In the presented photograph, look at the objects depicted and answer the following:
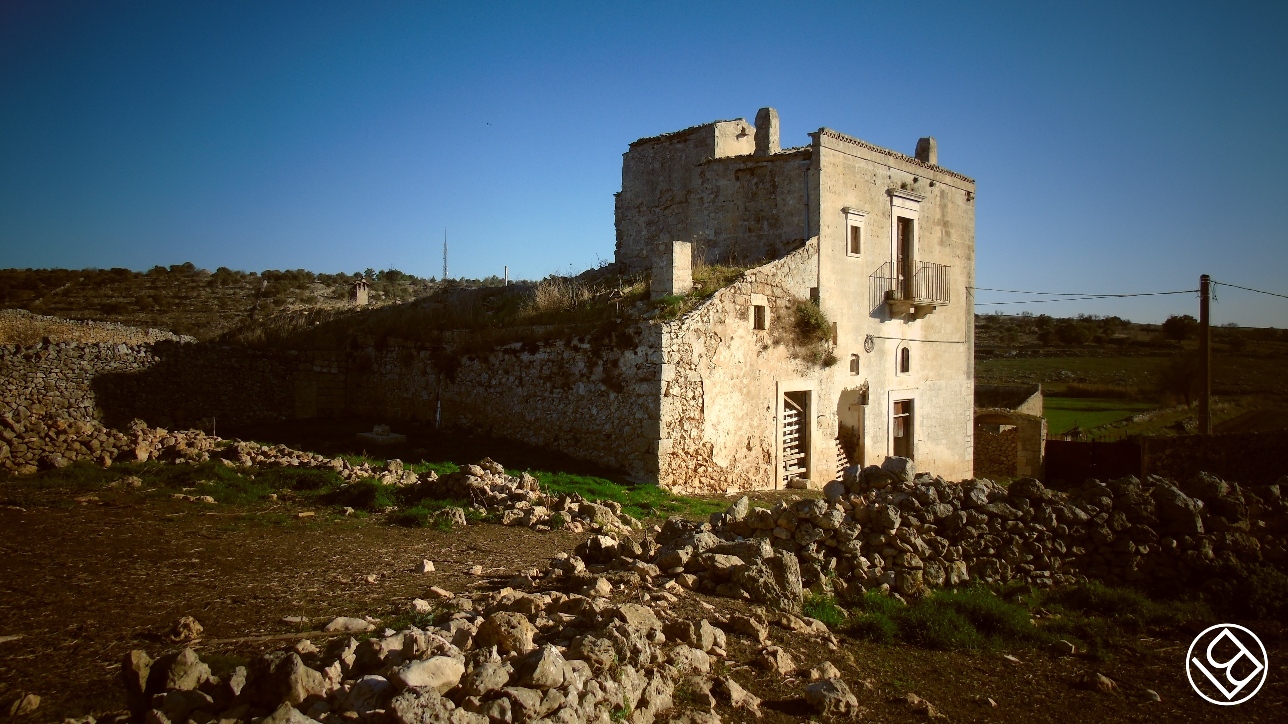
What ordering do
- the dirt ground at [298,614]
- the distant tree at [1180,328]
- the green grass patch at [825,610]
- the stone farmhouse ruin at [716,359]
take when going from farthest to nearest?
the distant tree at [1180,328] < the stone farmhouse ruin at [716,359] < the green grass patch at [825,610] < the dirt ground at [298,614]

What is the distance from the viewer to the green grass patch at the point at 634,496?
11.3 meters

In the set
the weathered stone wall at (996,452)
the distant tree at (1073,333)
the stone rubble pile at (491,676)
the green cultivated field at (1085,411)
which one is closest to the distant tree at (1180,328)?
the distant tree at (1073,333)

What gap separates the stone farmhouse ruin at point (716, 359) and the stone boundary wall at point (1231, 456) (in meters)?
5.90

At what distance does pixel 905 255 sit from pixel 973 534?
1305 cm

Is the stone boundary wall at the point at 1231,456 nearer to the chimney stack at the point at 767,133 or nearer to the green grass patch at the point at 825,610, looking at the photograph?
the green grass patch at the point at 825,610

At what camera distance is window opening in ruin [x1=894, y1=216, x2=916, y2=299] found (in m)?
19.5

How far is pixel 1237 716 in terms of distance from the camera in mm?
5484

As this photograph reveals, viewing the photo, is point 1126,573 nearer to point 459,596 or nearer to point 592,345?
point 459,596

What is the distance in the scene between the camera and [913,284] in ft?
63.8

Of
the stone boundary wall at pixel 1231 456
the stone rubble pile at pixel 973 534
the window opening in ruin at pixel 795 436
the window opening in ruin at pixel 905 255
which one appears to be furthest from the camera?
the window opening in ruin at pixel 905 255

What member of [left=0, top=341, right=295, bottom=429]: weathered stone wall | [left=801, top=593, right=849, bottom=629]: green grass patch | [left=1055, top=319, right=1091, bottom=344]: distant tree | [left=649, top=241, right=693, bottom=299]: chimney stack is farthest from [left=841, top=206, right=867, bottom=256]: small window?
[left=1055, top=319, right=1091, bottom=344]: distant tree

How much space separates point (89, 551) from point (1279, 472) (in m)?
17.3

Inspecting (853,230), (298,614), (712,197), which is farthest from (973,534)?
(712,197)

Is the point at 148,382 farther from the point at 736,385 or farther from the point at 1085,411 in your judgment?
the point at 1085,411
